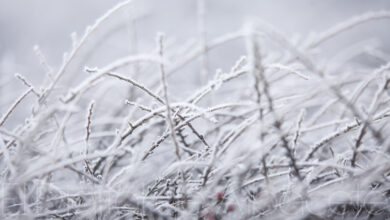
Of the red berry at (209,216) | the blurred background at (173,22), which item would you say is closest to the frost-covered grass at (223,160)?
the red berry at (209,216)

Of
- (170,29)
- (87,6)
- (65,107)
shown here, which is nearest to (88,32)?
(65,107)

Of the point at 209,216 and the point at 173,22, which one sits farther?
the point at 173,22

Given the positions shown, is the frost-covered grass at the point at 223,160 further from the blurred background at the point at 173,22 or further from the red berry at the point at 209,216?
the blurred background at the point at 173,22

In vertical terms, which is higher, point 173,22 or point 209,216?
point 173,22

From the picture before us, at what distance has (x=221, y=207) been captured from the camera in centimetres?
52

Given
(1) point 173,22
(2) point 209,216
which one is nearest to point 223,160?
(2) point 209,216

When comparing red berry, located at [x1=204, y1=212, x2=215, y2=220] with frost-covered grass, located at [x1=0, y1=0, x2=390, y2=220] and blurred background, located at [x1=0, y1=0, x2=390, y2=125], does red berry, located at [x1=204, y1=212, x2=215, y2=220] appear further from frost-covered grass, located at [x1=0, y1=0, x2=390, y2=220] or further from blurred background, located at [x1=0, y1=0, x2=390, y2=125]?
blurred background, located at [x1=0, y1=0, x2=390, y2=125]

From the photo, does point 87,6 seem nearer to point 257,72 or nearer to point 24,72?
point 24,72

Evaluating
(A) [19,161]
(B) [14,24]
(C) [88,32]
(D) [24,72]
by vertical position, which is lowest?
(A) [19,161]

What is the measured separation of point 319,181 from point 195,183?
0.65 feet

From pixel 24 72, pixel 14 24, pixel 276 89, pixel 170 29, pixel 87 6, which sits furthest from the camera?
pixel 87 6

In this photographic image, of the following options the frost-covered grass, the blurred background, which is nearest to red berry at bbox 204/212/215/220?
the frost-covered grass

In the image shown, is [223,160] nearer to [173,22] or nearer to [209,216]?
[209,216]

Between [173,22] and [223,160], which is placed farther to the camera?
[173,22]
